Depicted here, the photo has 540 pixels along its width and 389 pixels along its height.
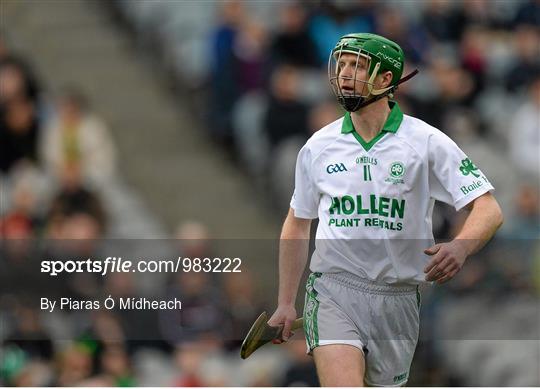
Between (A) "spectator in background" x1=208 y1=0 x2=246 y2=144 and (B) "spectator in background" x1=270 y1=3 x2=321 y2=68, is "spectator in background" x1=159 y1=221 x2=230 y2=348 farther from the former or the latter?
(B) "spectator in background" x1=270 y1=3 x2=321 y2=68

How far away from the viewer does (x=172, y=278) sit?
38.6ft

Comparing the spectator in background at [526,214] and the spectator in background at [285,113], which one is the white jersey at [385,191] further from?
the spectator in background at [285,113]

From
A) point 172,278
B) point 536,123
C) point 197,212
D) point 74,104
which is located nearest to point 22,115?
point 74,104

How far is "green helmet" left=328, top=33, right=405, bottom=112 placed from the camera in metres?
7.68

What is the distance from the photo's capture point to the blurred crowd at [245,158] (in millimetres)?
11953

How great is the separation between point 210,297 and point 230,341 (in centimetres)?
53

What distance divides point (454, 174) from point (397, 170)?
0.27 meters

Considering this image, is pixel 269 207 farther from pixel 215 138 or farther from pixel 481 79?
pixel 481 79

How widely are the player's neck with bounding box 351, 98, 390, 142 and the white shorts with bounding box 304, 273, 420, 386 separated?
68 cm

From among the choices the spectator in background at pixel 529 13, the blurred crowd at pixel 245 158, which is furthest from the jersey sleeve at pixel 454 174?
the spectator in background at pixel 529 13

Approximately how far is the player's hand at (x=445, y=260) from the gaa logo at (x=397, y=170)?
509 millimetres

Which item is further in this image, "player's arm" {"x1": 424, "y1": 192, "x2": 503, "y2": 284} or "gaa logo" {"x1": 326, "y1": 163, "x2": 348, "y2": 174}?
"gaa logo" {"x1": 326, "y1": 163, "x2": 348, "y2": 174}

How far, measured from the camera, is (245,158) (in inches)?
626

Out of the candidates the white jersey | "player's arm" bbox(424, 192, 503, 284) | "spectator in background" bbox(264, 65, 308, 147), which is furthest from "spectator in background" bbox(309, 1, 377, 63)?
"player's arm" bbox(424, 192, 503, 284)
